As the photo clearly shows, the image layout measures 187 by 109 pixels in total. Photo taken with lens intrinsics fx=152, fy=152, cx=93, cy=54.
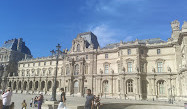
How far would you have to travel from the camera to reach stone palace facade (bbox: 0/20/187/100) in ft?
122

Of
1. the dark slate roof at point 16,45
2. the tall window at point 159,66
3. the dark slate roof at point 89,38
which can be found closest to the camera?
the tall window at point 159,66

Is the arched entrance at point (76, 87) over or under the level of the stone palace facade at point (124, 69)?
under

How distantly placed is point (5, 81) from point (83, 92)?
4381cm

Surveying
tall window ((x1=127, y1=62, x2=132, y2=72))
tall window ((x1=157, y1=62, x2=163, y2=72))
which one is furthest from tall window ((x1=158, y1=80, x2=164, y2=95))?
tall window ((x1=127, y1=62, x2=132, y2=72))

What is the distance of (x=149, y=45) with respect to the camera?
4169 centimetres

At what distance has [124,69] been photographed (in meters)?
41.2

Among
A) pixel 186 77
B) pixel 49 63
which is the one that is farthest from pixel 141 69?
pixel 49 63

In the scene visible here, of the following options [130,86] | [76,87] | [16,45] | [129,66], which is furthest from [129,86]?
[16,45]

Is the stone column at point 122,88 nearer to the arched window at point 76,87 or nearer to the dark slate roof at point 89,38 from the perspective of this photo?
the arched window at point 76,87

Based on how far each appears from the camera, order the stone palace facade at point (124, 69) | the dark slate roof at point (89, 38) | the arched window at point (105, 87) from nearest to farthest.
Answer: the stone palace facade at point (124, 69)
the arched window at point (105, 87)
the dark slate roof at point (89, 38)

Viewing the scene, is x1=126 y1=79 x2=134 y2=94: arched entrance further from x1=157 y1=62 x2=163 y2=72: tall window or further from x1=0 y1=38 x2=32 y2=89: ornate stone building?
x1=0 y1=38 x2=32 y2=89: ornate stone building

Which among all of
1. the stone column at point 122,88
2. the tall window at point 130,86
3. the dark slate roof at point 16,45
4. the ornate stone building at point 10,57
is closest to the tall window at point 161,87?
the tall window at point 130,86

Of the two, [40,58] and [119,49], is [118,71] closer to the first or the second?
[119,49]

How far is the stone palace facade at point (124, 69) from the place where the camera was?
122ft
